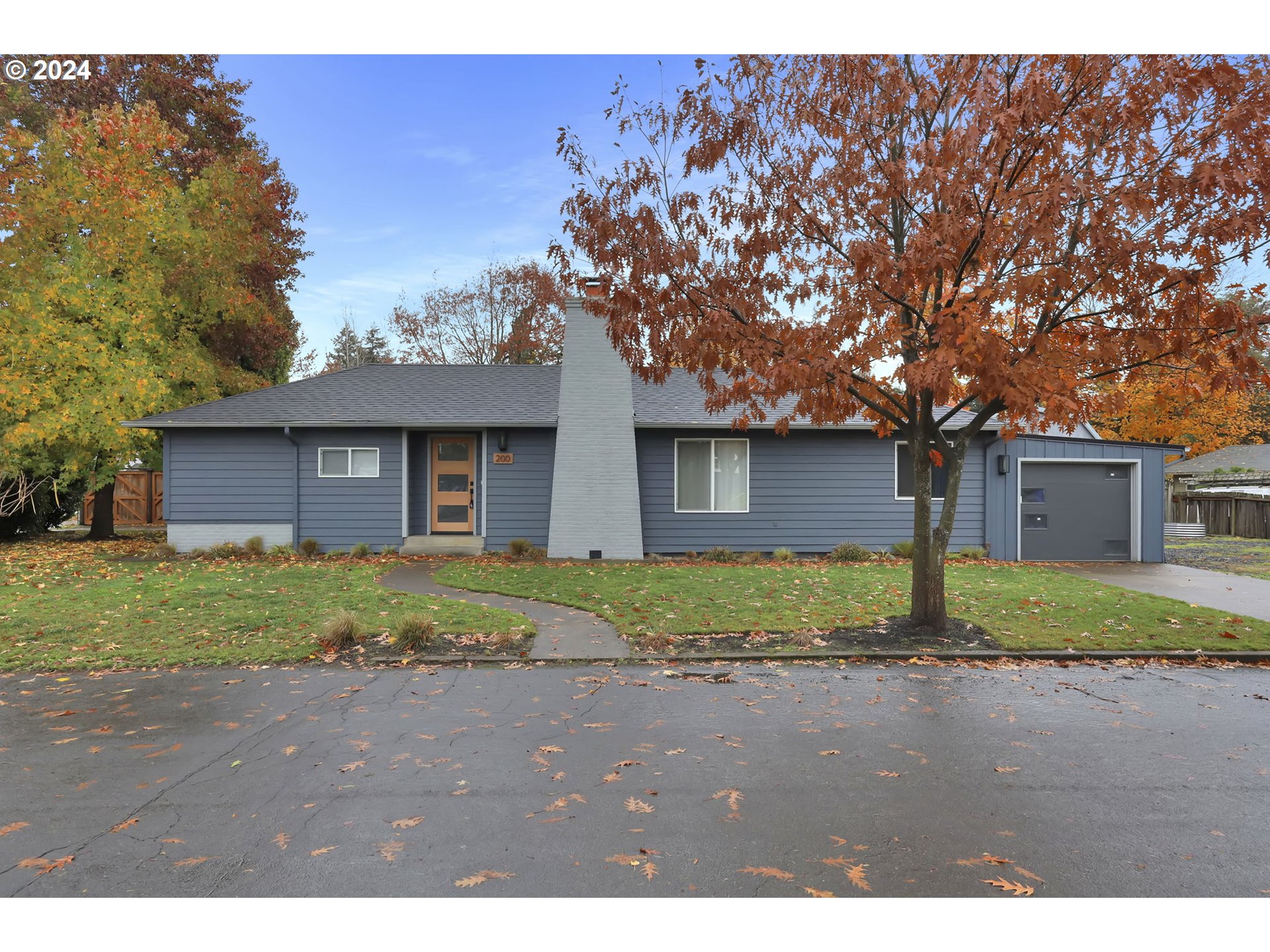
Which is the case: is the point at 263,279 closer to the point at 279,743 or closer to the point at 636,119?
the point at 636,119

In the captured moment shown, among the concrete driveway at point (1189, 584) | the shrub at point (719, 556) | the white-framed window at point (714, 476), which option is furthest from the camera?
the white-framed window at point (714, 476)

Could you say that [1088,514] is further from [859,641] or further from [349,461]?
[349,461]

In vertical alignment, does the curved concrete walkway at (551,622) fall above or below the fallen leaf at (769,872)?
above

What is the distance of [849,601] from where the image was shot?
905cm

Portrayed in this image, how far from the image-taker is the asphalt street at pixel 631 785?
2.97m

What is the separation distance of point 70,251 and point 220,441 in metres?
5.75

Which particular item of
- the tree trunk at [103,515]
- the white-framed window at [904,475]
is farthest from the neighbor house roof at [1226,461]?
the tree trunk at [103,515]

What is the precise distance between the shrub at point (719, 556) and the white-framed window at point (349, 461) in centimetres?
685

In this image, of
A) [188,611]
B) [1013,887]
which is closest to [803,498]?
[188,611]

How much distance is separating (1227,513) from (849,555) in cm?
1661

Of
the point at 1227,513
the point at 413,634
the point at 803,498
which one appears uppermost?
the point at 803,498

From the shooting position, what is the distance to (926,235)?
A: 19.0 ft

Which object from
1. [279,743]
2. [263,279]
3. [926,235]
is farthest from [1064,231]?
[263,279]

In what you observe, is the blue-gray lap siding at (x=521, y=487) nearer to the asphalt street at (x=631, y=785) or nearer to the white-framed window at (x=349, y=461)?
the white-framed window at (x=349, y=461)
